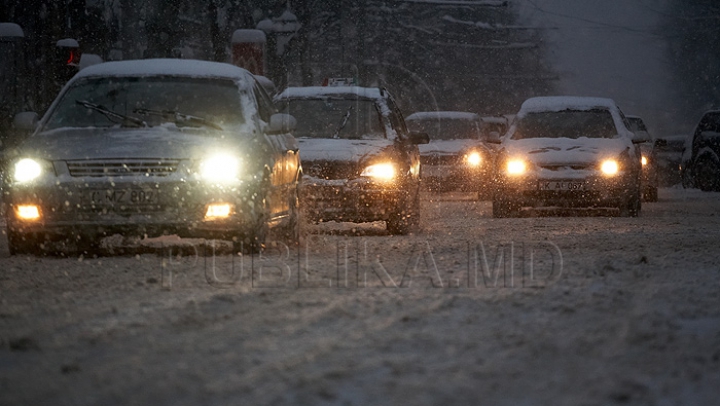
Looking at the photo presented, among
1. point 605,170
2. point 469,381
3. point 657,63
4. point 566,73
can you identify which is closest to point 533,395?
→ point 469,381

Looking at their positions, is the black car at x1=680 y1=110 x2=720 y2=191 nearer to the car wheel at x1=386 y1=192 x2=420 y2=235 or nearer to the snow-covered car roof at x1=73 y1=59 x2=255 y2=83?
the car wheel at x1=386 y1=192 x2=420 y2=235

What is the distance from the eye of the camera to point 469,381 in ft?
16.1

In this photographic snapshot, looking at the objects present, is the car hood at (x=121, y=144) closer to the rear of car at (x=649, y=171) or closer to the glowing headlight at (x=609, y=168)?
the glowing headlight at (x=609, y=168)

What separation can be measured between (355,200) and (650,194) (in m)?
11.2

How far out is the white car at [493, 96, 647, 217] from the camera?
16719 mm

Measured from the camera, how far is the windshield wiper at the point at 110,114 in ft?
34.5

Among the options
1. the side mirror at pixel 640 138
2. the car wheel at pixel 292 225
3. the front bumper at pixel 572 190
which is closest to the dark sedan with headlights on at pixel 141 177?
the car wheel at pixel 292 225

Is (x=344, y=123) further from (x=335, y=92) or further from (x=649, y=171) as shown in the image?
(x=649, y=171)

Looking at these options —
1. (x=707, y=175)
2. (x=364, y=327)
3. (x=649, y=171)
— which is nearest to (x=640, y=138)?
(x=649, y=171)

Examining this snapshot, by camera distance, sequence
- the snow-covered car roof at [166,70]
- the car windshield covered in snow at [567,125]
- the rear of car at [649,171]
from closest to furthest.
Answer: the snow-covered car roof at [166,70]
the car windshield covered in snow at [567,125]
the rear of car at [649,171]

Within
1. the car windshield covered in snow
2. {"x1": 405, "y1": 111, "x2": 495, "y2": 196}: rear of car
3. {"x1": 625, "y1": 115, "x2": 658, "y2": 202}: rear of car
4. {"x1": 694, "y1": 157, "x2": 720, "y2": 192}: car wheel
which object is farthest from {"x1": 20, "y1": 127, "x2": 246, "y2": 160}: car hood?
{"x1": 694, "y1": 157, "x2": 720, "y2": 192}: car wheel

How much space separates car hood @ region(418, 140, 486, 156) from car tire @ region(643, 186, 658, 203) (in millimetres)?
3062

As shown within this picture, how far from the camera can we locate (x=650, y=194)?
23.1 m

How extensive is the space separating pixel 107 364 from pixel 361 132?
29.2 ft
